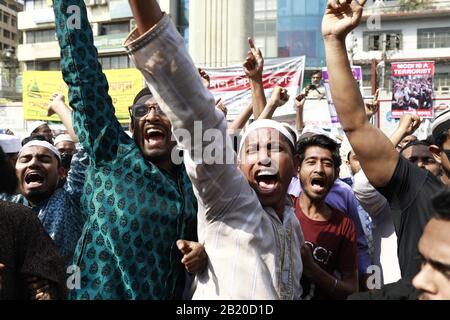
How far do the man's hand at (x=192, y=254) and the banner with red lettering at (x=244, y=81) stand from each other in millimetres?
6639

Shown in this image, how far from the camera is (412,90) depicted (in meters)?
11.2

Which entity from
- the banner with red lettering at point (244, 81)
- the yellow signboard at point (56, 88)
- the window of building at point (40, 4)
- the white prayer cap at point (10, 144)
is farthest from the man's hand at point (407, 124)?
the window of building at point (40, 4)

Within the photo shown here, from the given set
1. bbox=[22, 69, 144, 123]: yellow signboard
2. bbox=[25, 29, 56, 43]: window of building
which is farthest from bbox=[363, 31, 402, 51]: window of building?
bbox=[22, 69, 144, 123]: yellow signboard

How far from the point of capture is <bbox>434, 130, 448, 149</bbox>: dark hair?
6.51 ft

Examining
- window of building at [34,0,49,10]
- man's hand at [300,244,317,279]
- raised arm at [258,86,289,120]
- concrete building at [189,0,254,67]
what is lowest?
man's hand at [300,244,317,279]

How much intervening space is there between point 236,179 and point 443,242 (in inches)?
20.7

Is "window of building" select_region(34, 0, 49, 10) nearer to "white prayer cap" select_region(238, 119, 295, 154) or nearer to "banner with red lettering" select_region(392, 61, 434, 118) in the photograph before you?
"banner with red lettering" select_region(392, 61, 434, 118)

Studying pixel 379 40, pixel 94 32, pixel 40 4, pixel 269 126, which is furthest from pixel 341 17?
pixel 40 4

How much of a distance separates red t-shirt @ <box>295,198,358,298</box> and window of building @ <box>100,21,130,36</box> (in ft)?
99.1

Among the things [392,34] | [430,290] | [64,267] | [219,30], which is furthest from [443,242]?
[392,34]

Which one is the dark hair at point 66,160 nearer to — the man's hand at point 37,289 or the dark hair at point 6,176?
the dark hair at point 6,176

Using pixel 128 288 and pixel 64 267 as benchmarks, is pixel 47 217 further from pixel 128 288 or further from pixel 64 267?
pixel 128 288

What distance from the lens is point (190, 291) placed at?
5.17 ft

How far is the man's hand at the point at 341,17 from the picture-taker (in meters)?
1.74
